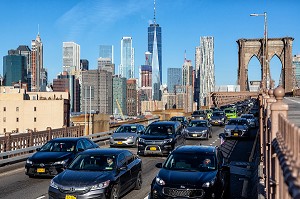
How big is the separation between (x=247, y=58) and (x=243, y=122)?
10402 centimetres

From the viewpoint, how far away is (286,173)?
12.1ft

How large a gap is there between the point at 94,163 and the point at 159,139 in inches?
356

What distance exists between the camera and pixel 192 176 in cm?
1023

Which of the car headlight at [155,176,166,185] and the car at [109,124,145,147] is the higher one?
the car headlight at [155,176,166,185]

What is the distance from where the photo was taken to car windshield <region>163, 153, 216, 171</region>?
35.7 feet

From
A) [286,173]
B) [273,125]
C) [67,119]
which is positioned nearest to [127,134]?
[273,125]

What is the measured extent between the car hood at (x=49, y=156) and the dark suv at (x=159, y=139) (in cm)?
544

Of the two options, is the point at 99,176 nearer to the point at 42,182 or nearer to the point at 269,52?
the point at 42,182

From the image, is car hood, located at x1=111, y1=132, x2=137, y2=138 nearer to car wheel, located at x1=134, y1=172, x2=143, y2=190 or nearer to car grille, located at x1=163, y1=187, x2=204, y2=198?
car wheel, located at x1=134, y1=172, x2=143, y2=190

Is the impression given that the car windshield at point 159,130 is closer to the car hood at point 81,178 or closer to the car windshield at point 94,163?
the car windshield at point 94,163

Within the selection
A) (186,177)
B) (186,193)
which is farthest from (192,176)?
(186,193)

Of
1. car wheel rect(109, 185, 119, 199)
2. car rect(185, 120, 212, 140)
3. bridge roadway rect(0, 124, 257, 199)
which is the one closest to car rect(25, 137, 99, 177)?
bridge roadway rect(0, 124, 257, 199)

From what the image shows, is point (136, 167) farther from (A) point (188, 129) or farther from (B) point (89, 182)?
(A) point (188, 129)

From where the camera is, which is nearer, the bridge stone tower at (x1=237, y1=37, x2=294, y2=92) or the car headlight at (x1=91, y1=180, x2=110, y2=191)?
the car headlight at (x1=91, y1=180, x2=110, y2=191)
